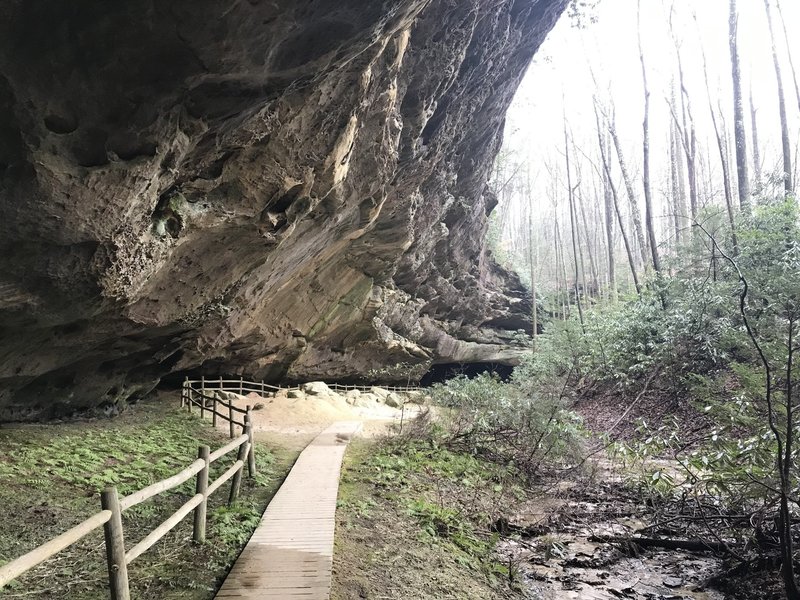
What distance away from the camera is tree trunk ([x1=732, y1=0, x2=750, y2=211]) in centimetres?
1406

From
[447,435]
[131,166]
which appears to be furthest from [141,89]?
[447,435]

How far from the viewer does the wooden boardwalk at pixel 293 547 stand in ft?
12.9

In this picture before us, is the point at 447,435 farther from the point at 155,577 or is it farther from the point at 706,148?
the point at 706,148

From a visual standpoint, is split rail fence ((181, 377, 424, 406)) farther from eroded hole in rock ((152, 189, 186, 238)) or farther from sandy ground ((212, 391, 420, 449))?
eroded hole in rock ((152, 189, 186, 238))

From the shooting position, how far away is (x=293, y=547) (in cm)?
475

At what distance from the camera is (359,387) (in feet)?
72.8

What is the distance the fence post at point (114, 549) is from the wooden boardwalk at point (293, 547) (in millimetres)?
755

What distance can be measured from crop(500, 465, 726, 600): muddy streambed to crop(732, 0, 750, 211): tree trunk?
35.0ft

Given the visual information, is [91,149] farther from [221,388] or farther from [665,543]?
[221,388]

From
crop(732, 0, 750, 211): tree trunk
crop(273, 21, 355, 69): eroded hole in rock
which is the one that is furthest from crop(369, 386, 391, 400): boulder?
crop(273, 21, 355, 69): eroded hole in rock

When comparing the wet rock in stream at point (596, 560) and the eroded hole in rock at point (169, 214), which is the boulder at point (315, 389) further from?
the eroded hole in rock at point (169, 214)

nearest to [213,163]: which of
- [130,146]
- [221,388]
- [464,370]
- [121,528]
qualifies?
[130,146]

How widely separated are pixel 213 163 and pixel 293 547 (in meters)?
4.93

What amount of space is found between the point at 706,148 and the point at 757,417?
34.5 m
